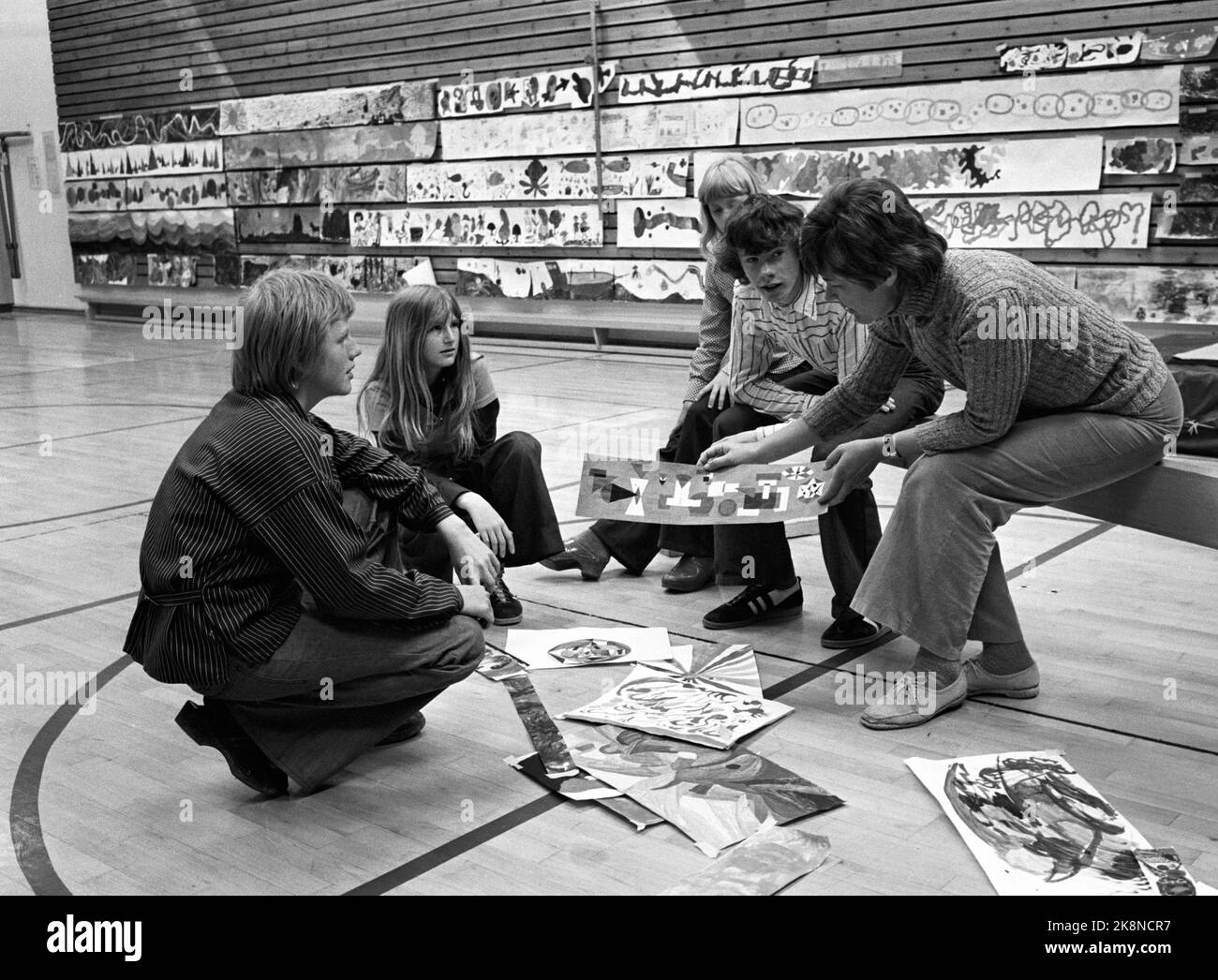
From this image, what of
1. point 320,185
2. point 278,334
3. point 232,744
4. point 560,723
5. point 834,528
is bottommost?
point 560,723

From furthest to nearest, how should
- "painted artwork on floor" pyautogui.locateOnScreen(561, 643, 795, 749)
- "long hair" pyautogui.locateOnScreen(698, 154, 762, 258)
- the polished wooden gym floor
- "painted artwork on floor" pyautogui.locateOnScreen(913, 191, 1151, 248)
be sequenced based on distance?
"painted artwork on floor" pyautogui.locateOnScreen(913, 191, 1151, 248) < "long hair" pyautogui.locateOnScreen(698, 154, 762, 258) < "painted artwork on floor" pyautogui.locateOnScreen(561, 643, 795, 749) < the polished wooden gym floor

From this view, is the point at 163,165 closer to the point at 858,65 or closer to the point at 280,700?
the point at 858,65

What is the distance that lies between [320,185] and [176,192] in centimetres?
240

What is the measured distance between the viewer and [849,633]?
3160 mm

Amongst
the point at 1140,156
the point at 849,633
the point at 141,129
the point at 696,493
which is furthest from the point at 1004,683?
the point at 141,129

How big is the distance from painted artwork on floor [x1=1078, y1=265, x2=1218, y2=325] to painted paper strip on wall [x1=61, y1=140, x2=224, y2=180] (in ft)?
28.2

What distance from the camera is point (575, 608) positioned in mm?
3516

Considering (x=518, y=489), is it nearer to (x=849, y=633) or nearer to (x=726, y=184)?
(x=849, y=633)

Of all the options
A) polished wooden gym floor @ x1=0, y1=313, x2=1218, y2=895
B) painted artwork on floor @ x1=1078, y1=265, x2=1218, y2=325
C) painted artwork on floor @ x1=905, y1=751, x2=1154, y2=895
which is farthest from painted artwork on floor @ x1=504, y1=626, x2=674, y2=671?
painted artwork on floor @ x1=1078, y1=265, x2=1218, y2=325

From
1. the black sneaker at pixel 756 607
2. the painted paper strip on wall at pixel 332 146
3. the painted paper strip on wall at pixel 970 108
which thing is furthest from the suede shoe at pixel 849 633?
the painted paper strip on wall at pixel 332 146

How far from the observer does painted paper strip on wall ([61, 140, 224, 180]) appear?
478 inches

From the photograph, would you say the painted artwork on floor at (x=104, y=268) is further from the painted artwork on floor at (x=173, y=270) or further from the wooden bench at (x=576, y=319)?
the wooden bench at (x=576, y=319)

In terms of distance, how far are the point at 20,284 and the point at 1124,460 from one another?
49.3 feet

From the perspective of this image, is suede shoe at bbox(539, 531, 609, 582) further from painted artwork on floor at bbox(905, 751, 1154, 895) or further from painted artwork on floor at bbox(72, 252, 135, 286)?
painted artwork on floor at bbox(72, 252, 135, 286)
